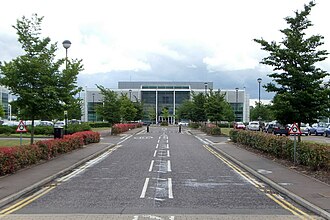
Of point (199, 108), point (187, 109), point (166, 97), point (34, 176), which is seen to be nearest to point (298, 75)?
point (34, 176)

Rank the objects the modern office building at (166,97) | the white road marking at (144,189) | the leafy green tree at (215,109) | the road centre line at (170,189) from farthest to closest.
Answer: the modern office building at (166,97)
the leafy green tree at (215,109)
the white road marking at (144,189)
the road centre line at (170,189)

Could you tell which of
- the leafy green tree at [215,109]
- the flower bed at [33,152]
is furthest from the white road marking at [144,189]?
the leafy green tree at [215,109]

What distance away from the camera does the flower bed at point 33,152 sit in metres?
14.5

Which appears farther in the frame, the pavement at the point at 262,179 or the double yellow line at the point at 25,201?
the pavement at the point at 262,179

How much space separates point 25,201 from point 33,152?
7625 mm

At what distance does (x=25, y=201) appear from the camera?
33.8 ft

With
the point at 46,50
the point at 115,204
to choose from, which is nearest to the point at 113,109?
the point at 46,50

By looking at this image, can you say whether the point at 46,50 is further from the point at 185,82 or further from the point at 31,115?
the point at 185,82

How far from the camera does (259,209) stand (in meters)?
9.32

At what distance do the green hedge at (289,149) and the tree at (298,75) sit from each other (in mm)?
1345

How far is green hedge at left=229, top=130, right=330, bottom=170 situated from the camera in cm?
1470

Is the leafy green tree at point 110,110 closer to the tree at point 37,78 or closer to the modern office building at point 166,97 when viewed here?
the tree at point 37,78

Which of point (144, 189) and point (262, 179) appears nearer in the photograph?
point (144, 189)

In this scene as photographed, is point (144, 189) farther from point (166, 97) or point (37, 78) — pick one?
point (166, 97)
